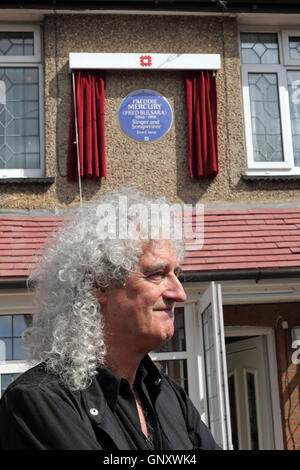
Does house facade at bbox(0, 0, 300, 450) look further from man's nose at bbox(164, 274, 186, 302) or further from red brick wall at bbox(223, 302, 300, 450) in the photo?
man's nose at bbox(164, 274, 186, 302)

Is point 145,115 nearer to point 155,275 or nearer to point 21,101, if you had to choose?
point 21,101

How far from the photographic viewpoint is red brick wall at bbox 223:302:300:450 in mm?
8391

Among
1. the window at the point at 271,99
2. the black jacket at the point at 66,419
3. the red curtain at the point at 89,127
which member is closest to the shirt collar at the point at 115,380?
the black jacket at the point at 66,419

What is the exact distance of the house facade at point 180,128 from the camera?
8453 mm

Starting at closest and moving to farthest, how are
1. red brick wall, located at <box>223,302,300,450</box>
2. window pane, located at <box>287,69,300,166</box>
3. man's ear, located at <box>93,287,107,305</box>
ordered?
1. man's ear, located at <box>93,287,107,305</box>
2. red brick wall, located at <box>223,302,300,450</box>
3. window pane, located at <box>287,69,300,166</box>

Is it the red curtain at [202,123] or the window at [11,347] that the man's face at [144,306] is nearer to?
the window at [11,347]

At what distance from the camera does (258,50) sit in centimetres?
927

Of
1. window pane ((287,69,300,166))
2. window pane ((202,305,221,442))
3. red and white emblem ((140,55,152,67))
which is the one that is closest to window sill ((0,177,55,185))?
red and white emblem ((140,55,152,67))

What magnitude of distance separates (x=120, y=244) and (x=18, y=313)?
5362mm

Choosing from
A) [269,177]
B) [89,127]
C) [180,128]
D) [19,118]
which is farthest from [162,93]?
[19,118]

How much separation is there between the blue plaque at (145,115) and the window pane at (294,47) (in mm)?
1789

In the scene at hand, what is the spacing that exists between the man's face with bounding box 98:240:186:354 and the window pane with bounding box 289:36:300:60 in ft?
23.9

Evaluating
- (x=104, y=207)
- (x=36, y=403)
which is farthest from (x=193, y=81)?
(x=36, y=403)

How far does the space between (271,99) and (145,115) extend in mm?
1639
